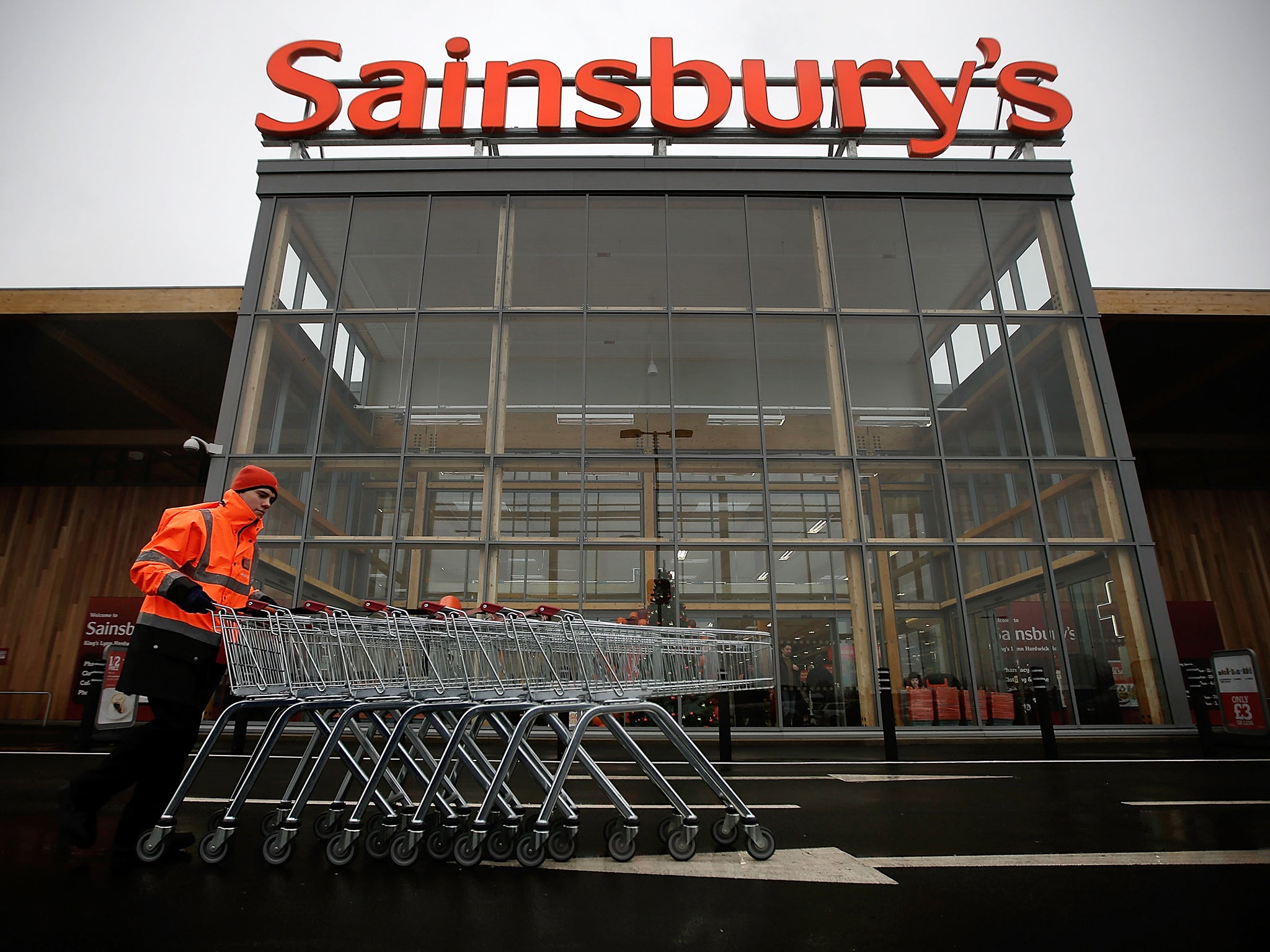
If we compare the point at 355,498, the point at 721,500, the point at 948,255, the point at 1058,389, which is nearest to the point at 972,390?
the point at 1058,389

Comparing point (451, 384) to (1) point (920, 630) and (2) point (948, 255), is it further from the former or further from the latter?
(2) point (948, 255)

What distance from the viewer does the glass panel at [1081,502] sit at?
38.5 ft

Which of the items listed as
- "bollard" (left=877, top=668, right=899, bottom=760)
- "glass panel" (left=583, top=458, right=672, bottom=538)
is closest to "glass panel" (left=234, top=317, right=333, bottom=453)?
"glass panel" (left=583, top=458, right=672, bottom=538)

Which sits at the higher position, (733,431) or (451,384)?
(451,384)

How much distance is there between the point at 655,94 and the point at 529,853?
14158 mm

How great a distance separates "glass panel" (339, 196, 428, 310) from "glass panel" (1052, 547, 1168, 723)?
1189 cm

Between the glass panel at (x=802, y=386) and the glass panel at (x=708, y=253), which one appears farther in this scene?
the glass panel at (x=708, y=253)

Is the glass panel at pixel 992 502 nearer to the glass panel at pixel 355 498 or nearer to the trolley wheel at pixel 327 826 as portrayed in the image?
the glass panel at pixel 355 498

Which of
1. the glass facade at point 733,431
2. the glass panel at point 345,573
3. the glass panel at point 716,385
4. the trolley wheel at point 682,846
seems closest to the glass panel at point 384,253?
the glass facade at point 733,431

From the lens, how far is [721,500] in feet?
39.5

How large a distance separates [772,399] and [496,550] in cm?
532

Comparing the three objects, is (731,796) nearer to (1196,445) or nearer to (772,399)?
(772,399)

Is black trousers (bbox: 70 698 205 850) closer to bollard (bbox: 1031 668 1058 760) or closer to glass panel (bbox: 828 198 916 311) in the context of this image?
bollard (bbox: 1031 668 1058 760)

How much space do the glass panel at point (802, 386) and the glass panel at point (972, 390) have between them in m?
1.72
